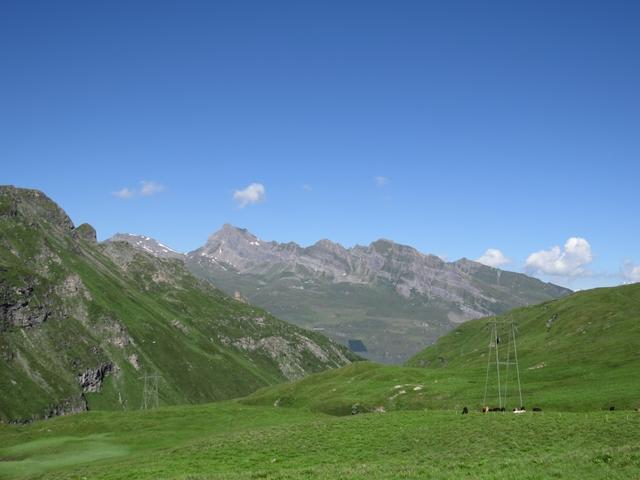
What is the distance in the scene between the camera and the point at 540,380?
381ft

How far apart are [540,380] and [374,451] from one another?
6817 centimetres

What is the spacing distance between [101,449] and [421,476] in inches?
2167

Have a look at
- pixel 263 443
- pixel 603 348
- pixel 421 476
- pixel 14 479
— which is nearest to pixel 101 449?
pixel 14 479

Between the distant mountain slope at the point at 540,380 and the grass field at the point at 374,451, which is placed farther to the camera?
the distant mountain slope at the point at 540,380

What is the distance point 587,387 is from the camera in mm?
96812

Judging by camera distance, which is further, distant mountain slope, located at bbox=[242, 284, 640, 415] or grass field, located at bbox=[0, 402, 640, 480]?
distant mountain slope, located at bbox=[242, 284, 640, 415]

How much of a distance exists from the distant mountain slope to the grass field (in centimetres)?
2586

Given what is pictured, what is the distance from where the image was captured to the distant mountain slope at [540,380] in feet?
302

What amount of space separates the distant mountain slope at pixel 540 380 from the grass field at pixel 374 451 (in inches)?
1018

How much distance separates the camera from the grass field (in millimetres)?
44219

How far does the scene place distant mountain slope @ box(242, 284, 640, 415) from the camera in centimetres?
9194

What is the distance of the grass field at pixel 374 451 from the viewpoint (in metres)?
44.2

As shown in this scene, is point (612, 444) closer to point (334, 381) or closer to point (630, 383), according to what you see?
point (630, 383)

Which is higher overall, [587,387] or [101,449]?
[587,387]
